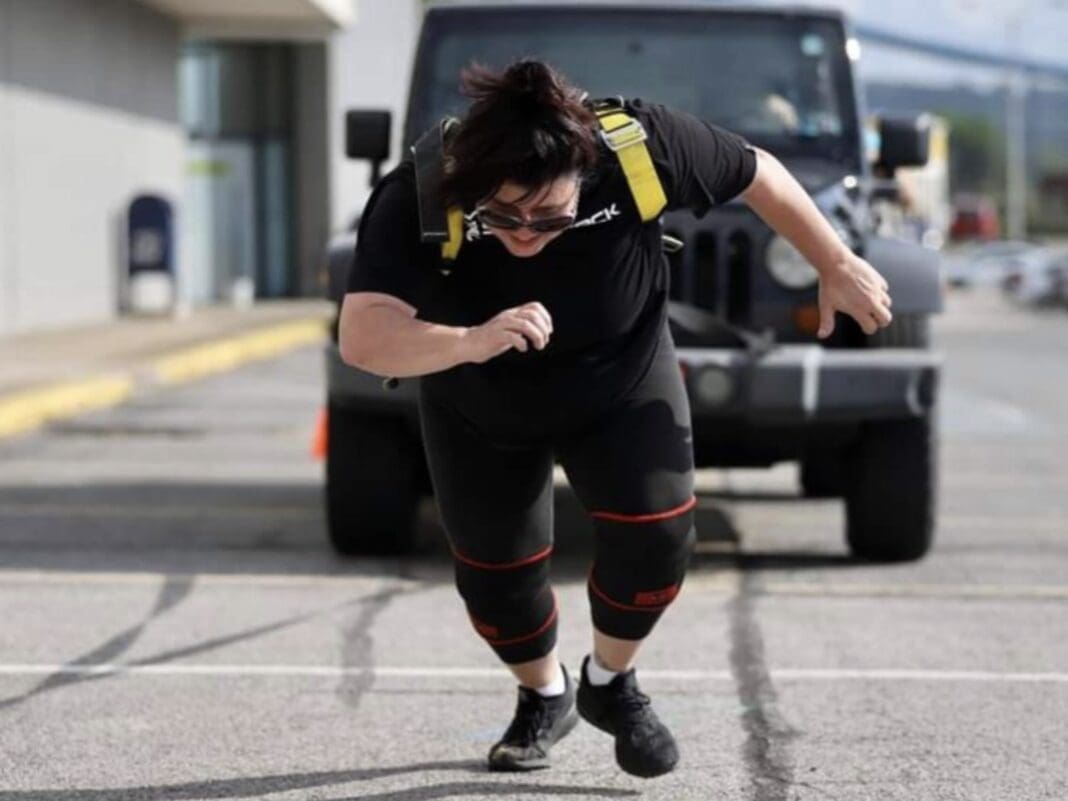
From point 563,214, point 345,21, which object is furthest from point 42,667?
Answer: point 345,21

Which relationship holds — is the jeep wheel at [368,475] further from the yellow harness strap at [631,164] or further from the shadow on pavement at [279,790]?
the yellow harness strap at [631,164]

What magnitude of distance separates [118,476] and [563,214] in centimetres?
760

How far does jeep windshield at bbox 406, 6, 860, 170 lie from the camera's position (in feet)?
31.5

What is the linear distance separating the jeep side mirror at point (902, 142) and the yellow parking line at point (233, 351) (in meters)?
10.9

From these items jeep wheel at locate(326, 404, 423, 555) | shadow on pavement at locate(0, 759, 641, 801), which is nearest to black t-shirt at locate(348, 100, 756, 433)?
shadow on pavement at locate(0, 759, 641, 801)

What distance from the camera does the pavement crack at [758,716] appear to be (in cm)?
528

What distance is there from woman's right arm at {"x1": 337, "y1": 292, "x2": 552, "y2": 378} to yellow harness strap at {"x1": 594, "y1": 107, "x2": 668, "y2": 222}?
0.33 m

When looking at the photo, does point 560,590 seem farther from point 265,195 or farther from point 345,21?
point 265,195

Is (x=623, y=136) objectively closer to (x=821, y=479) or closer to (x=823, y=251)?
(x=823, y=251)

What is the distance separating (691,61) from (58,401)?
7427 millimetres

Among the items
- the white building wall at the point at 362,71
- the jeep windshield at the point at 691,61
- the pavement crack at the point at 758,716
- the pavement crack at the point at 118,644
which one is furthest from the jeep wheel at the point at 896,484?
the white building wall at the point at 362,71

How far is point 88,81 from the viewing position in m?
29.0

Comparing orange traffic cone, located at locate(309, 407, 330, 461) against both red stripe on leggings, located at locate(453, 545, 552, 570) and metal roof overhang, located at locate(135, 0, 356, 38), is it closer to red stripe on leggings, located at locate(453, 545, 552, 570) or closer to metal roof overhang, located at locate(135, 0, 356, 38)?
red stripe on leggings, located at locate(453, 545, 552, 570)

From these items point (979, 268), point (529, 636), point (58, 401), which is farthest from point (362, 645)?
point (979, 268)
